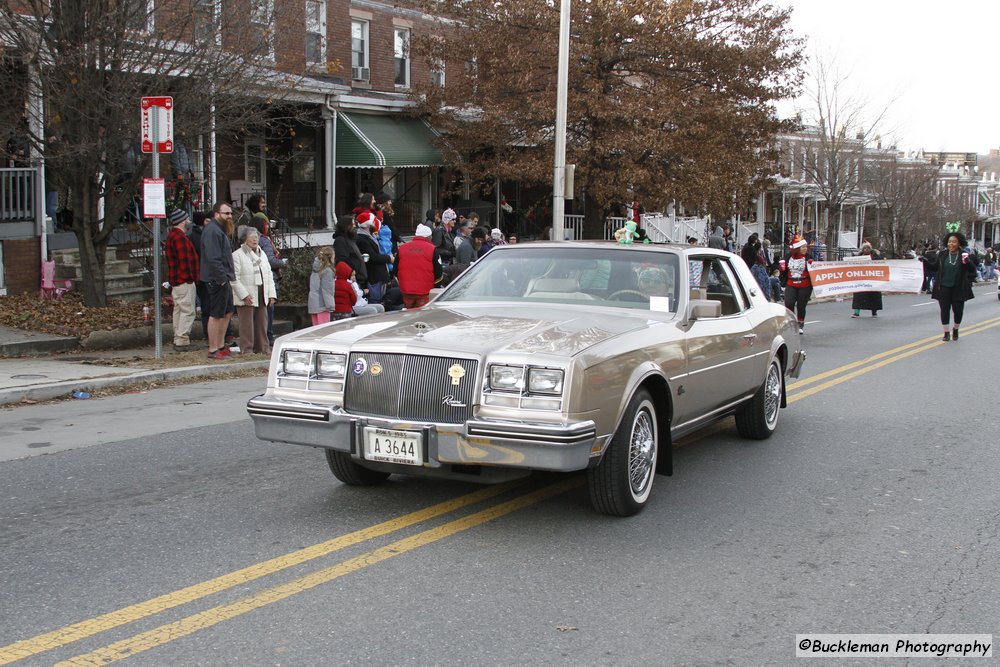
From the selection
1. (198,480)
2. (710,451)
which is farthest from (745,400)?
(198,480)

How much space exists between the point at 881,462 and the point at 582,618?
4.03 m

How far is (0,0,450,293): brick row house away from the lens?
1641 cm

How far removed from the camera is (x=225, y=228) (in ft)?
41.3

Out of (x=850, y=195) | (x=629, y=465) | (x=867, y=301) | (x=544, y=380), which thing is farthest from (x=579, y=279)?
(x=850, y=195)

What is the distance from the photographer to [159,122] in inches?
464

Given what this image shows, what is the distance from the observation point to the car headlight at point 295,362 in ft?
18.7

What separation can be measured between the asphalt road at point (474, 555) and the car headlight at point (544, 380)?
0.82 meters

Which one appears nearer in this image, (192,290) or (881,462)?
(881,462)

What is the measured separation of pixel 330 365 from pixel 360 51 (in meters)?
22.3

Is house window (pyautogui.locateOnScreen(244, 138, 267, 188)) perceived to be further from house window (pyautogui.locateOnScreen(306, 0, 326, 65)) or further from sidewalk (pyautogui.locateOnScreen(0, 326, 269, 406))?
sidewalk (pyautogui.locateOnScreen(0, 326, 269, 406))

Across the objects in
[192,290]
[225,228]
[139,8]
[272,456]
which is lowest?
[272,456]

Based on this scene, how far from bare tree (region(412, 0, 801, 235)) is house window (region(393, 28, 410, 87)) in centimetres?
203

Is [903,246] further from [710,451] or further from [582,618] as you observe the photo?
[582,618]

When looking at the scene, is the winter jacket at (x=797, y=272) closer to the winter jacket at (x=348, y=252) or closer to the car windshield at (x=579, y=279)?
the winter jacket at (x=348, y=252)
